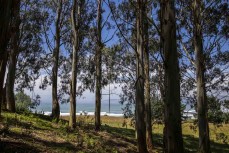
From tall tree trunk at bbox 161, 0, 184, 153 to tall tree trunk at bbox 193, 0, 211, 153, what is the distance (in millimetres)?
10082

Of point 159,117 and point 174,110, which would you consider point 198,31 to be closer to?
point 174,110

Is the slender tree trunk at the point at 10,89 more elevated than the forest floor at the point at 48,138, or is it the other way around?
the slender tree trunk at the point at 10,89

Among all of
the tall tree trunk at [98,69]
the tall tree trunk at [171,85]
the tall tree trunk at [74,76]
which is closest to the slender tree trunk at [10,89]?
the tall tree trunk at [74,76]

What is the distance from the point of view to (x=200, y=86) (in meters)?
14.2

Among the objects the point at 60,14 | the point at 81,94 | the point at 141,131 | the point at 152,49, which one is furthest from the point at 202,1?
the point at 81,94

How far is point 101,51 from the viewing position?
20469 mm

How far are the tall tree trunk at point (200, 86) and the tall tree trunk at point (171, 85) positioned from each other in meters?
10.1

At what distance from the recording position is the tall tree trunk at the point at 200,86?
44.9ft

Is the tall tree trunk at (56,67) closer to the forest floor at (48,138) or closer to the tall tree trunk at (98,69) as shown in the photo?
the forest floor at (48,138)

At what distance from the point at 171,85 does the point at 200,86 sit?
1048 cm

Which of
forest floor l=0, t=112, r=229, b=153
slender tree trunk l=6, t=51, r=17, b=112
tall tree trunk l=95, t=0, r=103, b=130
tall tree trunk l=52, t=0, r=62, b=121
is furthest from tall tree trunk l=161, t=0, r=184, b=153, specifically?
tall tree trunk l=52, t=0, r=62, b=121

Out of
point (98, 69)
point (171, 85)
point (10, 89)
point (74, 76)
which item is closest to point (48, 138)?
point (74, 76)

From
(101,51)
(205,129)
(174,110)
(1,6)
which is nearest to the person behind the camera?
(174,110)

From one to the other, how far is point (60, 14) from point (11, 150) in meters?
17.0
